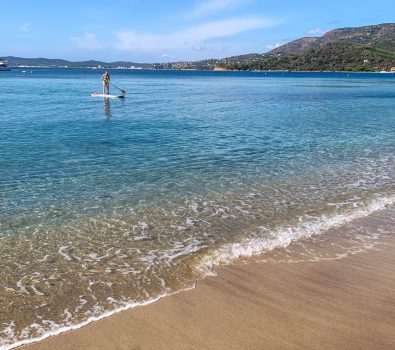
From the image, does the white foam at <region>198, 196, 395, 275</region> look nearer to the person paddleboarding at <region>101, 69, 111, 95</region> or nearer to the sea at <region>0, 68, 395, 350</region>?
the sea at <region>0, 68, 395, 350</region>

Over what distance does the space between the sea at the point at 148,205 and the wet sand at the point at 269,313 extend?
0.44 metres

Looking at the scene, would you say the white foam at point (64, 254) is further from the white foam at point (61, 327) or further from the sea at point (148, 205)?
the white foam at point (61, 327)

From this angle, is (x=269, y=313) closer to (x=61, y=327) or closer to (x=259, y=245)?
(x=259, y=245)

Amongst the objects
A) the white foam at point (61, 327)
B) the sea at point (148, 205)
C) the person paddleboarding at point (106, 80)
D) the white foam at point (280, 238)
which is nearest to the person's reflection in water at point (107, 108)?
the person paddleboarding at point (106, 80)

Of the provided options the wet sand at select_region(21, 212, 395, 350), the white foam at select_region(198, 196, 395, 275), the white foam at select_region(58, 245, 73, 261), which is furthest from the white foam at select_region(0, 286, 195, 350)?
the white foam at select_region(58, 245, 73, 261)

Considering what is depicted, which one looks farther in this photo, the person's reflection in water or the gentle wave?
the person's reflection in water

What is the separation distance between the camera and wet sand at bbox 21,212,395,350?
604cm

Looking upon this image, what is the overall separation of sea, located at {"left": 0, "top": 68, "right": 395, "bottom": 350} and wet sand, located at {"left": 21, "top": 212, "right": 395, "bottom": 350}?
441 millimetres

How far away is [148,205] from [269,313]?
6.27 m

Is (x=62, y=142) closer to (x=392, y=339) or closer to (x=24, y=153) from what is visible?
(x=24, y=153)

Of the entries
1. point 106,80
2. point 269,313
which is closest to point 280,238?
point 269,313

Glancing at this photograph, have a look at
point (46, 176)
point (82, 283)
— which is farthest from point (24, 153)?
point (82, 283)

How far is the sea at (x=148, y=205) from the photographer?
7.65m

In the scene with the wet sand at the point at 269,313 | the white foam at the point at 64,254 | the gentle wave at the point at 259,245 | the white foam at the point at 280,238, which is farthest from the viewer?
the white foam at the point at 280,238
